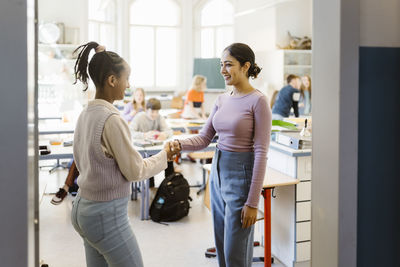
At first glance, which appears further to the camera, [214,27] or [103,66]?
[214,27]

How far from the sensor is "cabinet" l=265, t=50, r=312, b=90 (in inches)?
375

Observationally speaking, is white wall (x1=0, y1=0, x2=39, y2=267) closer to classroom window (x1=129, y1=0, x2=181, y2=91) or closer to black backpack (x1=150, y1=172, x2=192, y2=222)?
black backpack (x1=150, y1=172, x2=192, y2=222)

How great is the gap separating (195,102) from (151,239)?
363 cm

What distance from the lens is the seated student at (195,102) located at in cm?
731

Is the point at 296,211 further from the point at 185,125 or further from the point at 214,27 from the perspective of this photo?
the point at 214,27

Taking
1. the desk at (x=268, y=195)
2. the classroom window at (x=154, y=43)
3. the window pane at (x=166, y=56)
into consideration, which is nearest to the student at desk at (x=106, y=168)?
the desk at (x=268, y=195)

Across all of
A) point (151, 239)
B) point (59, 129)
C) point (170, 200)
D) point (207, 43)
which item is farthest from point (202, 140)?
point (207, 43)

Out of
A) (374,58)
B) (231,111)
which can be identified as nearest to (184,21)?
(231,111)

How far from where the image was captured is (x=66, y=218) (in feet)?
15.4

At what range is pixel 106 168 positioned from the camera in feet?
5.66

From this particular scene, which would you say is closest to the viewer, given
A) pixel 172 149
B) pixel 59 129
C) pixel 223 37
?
pixel 172 149

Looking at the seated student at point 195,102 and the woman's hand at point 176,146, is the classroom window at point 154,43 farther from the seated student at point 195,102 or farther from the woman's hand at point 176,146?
the woman's hand at point 176,146

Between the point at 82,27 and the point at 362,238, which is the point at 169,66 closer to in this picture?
the point at 82,27

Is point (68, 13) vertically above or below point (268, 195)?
above
